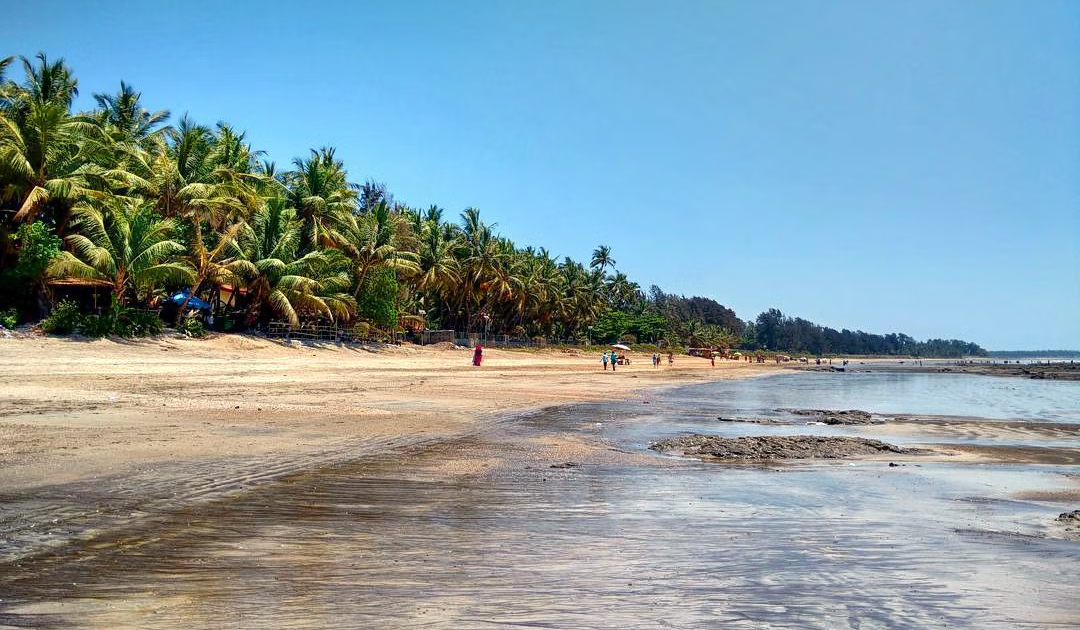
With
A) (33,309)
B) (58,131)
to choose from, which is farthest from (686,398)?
(58,131)

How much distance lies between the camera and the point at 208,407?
540 inches

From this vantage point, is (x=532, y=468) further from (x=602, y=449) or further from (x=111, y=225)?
(x=111, y=225)

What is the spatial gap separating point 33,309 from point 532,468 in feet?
99.4

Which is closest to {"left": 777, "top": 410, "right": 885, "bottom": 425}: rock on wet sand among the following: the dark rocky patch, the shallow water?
the shallow water

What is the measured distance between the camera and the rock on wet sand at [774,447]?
11.3m

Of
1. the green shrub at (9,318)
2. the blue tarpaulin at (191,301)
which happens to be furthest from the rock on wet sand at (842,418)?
the blue tarpaulin at (191,301)

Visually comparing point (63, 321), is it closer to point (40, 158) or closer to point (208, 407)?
point (40, 158)

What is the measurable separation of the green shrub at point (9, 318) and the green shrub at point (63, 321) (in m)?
1.02

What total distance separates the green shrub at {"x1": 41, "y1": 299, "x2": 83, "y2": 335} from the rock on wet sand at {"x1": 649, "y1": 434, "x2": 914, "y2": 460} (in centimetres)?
2537

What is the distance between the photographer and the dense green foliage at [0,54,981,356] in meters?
28.9

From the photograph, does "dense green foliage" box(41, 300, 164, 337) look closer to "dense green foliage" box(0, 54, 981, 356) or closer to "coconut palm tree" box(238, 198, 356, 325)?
"dense green foliage" box(0, 54, 981, 356)

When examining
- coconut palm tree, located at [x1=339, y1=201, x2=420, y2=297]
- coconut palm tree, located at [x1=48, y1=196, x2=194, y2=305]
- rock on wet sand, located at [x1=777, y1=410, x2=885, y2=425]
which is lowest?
rock on wet sand, located at [x1=777, y1=410, x2=885, y2=425]

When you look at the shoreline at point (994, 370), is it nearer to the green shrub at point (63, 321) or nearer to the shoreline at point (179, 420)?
the shoreline at point (179, 420)

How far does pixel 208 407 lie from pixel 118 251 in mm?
20497
